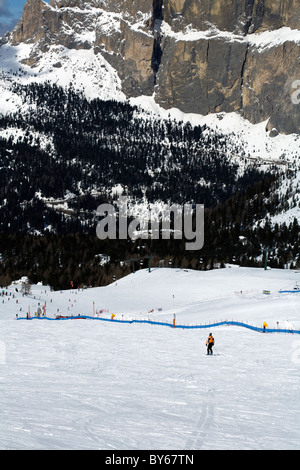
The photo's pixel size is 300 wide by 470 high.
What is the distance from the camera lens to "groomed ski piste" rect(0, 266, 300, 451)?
42.6 ft

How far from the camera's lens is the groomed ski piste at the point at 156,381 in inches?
511

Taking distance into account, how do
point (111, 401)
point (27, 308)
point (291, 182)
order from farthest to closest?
1. point (291, 182)
2. point (27, 308)
3. point (111, 401)

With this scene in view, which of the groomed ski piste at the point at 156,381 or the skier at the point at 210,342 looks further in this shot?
the skier at the point at 210,342

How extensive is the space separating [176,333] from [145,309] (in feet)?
82.7

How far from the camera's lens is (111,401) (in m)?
17.5

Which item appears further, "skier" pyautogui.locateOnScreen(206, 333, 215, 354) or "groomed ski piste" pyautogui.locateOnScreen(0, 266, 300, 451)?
"skier" pyautogui.locateOnScreen(206, 333, 215, 354)

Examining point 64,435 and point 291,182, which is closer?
A: point 64,435

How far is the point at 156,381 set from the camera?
21906 mm

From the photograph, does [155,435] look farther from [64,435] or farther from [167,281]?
[167,281]

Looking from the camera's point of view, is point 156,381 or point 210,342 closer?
point 156,381

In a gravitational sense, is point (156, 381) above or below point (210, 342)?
below

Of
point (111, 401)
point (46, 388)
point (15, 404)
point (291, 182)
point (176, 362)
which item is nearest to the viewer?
point (15, 404)
